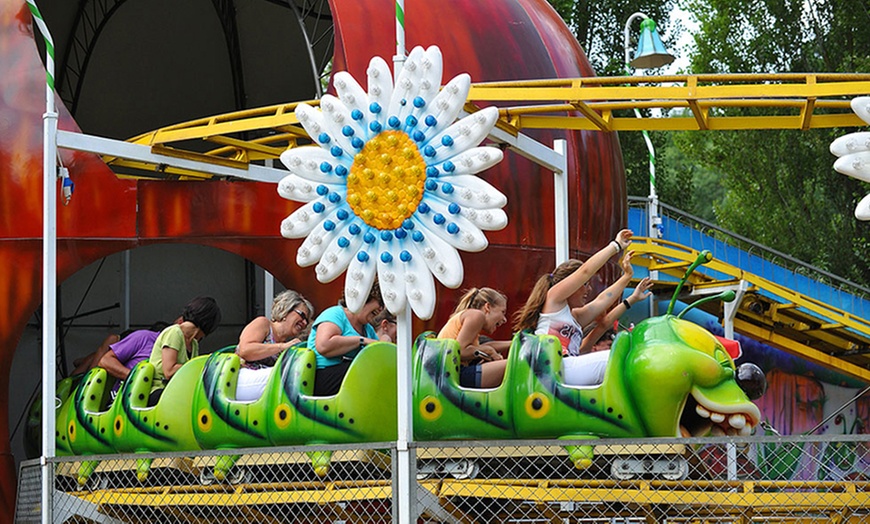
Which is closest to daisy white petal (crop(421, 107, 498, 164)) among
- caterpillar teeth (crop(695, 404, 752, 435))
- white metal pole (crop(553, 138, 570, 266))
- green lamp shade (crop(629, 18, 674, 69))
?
caterpillar teeth (crop(695, 404, 752, 435))

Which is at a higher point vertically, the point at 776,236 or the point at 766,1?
the point at 766,1

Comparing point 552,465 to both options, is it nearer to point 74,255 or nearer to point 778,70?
point 74,255

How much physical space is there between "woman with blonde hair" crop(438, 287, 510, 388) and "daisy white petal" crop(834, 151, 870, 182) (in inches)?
101

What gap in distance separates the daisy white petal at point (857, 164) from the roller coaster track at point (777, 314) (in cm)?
1298

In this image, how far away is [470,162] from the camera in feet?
23.3

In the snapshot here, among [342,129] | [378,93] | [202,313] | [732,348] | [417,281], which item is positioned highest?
[378,93]

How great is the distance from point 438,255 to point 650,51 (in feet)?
39.4

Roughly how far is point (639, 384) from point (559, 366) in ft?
1.76

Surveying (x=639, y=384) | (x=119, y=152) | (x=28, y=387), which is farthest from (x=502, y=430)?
(x=28, y=387)

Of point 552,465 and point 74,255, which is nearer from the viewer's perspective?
point 552,465

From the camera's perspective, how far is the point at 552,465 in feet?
25.3

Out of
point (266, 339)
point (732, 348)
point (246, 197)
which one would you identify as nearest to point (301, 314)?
point (266, 339)

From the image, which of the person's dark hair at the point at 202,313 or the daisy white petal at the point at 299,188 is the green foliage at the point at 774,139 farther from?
the daisy white petal at the point at 299,188

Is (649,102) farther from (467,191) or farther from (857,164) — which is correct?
(857,164)
